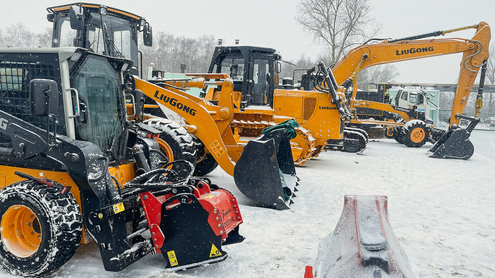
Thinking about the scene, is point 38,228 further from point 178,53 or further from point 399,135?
point 178,53

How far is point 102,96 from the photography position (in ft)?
12.9

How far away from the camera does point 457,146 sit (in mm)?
11641

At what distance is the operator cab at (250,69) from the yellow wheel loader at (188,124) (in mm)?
2278

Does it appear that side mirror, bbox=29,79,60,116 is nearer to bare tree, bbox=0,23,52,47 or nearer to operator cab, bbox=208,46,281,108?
operator cab, bbox=208,46,281,108

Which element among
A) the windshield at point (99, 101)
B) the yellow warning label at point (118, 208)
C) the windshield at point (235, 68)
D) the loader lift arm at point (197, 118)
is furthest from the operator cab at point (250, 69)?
the yellow warning label at point (118, 208)

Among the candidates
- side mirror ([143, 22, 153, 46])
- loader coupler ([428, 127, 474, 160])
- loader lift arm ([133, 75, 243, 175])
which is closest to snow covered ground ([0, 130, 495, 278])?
loader lift arm ([133, 75, 243, 175])

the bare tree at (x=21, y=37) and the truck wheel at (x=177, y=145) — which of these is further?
the bare tree at (x=21, y=37)

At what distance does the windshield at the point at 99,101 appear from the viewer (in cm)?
364

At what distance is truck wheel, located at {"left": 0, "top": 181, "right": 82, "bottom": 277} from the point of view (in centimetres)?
313

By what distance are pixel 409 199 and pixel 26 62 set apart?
6160 millimetres

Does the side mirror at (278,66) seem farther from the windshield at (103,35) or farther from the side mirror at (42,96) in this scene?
the side mirror at (42,96)

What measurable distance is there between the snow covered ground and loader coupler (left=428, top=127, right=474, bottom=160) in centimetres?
190

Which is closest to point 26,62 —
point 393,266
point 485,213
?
point 393,266

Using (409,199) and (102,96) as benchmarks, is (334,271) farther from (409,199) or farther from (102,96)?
(409,199)
